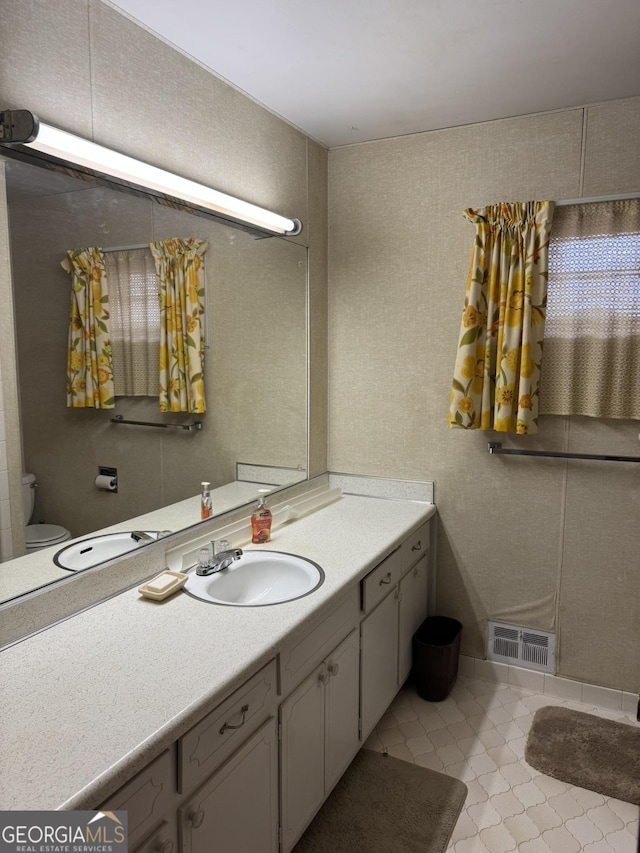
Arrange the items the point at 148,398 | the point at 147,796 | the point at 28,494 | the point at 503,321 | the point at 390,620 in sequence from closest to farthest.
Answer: the point at 147,796 < the point at 28,494 < the point at 148,398 < the point at 390,620 < the point at 503,321

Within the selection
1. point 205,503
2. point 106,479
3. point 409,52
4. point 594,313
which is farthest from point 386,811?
point 409,52

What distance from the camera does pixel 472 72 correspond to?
2.06 m

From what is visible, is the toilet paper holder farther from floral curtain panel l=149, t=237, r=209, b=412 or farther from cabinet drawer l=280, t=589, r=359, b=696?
cabinet drawer l=280, t=589, r=359, b=696

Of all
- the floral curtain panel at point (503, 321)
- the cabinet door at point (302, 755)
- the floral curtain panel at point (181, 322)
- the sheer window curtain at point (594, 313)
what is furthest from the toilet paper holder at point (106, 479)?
the sheer window curtain at point (594, 313)

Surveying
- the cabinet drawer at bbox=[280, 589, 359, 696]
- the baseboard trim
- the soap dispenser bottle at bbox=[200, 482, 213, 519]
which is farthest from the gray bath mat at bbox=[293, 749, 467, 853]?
the soap dispenser bottle at bbox=[200, 482, 213, 519]

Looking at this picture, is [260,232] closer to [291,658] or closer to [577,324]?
[577,324]

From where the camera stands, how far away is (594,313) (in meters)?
2.33

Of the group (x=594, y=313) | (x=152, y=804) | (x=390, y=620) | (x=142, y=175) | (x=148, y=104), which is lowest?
(x=390, y=620)

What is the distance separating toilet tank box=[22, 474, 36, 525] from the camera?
148 centimetres

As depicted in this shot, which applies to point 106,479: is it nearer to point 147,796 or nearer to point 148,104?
point 147,796

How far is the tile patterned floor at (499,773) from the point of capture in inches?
73.1

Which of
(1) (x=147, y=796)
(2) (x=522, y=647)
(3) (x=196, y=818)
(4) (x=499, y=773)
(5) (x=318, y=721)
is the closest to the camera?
(1) (x=147, y=796)

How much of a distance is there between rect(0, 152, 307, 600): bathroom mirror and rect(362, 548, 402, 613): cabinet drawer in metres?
0.58

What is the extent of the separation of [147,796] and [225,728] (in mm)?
234
